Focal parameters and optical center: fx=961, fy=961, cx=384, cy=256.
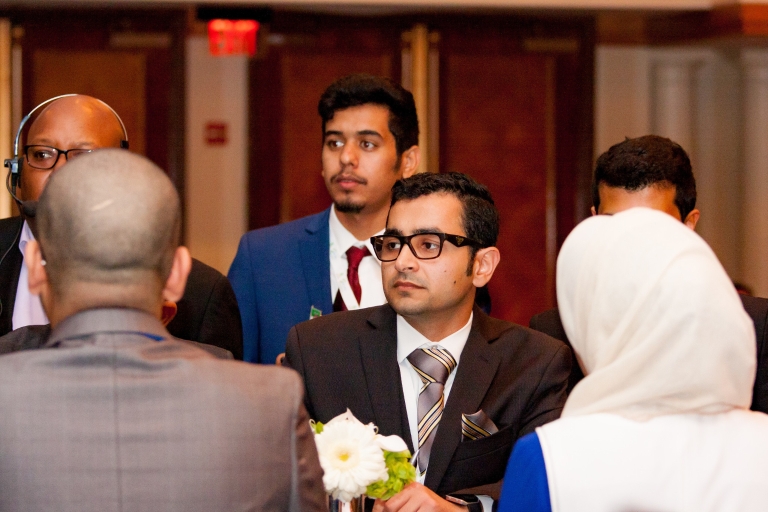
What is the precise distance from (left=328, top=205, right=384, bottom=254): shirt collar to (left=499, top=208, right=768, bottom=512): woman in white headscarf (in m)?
1.72

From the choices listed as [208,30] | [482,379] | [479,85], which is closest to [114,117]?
[482,379]

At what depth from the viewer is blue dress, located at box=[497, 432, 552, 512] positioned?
5.81 ft

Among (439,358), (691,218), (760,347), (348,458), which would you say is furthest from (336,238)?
(348,458)

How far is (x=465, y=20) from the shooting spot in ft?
22.0

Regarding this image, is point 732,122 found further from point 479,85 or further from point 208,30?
point 208,30

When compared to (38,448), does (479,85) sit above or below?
above

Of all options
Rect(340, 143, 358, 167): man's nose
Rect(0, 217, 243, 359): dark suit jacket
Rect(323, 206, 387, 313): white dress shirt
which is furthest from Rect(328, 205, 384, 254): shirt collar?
Rect(0, 217, 243, 359): dark suit jacket

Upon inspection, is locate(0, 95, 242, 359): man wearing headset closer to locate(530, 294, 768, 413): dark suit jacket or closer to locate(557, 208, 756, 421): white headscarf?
locate(557, 208, 756, 421): white headscarf

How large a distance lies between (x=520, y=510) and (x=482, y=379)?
30.9 inches

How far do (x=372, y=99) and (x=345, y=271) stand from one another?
0.68 m

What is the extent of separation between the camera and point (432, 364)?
103 inches

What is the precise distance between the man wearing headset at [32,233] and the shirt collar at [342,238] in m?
0.59

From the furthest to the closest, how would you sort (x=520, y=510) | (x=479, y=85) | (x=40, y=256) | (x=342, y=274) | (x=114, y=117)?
(x=479, y=85) < (x=342, y=274) < (x=114, y=117) < (x=520, y=510) < (x=40, y=256)

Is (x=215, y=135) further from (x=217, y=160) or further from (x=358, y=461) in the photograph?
(x=358, y=461)
